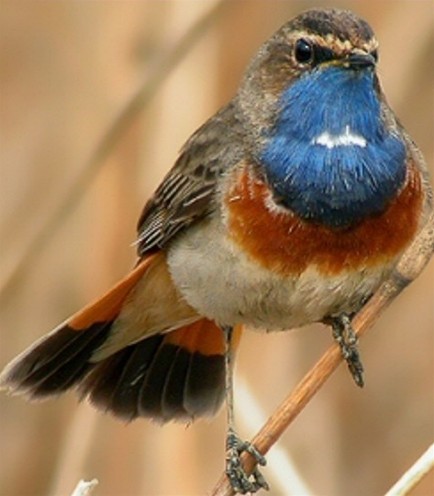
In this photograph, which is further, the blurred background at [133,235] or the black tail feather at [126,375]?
the blurred background at [133,235]

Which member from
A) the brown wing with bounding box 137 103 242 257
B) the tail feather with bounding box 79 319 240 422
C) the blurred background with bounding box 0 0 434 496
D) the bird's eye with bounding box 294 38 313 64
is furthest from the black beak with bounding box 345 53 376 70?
the tail feather with bounding box 79 319 240 422

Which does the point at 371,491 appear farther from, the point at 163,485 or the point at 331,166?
the point at 331,166

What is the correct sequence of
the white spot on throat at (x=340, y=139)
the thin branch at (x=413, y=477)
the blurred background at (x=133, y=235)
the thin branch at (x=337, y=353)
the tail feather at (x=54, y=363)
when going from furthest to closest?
the blurred background at (x=133, y=235)
the tail feather at (x=54, y=363)
the white spot on throat at (x=340, y=139)
the thin branch at (x=337, y=353)
the thin branch at (x=413, y=477)

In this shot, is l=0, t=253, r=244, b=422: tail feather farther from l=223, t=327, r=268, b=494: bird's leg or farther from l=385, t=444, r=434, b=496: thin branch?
l=385, t=444, r=434, b=496: thin branch

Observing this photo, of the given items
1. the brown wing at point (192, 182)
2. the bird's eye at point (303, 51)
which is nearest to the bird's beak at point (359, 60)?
the bird's eye at point (303, 51)

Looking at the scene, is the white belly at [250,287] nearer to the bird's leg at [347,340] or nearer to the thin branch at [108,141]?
the bird's leg at [347,340]
